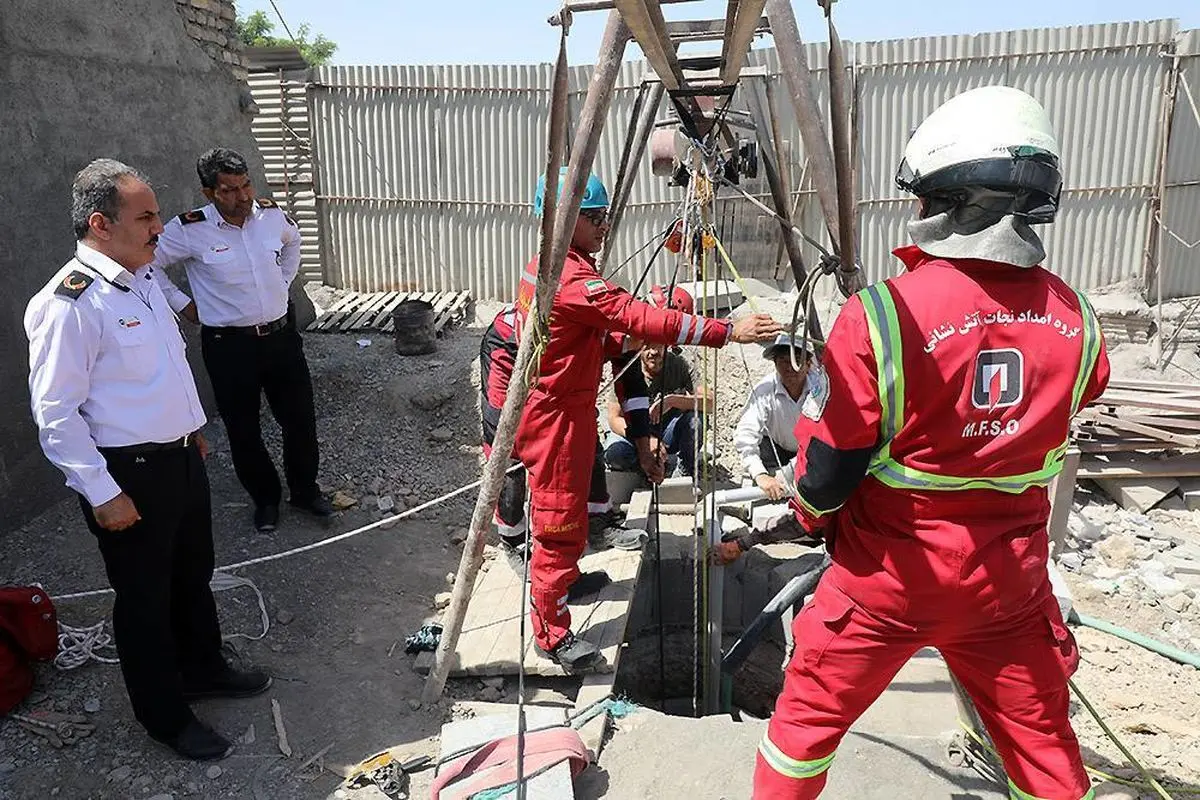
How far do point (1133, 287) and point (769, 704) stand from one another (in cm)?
772

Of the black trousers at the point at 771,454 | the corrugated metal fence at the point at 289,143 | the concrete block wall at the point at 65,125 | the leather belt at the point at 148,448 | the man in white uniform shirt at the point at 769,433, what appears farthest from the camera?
the corrugated metal fence at the point at 289,143

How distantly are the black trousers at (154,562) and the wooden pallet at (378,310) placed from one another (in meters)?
5.68

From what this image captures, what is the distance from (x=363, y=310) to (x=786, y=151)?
497 cm

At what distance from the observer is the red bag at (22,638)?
3164 mm

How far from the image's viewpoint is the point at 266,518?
4828 millimetres

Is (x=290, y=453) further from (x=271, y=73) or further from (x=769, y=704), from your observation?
(x=271, y=73)

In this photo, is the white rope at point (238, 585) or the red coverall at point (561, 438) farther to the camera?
the white rope at point (238, 585)

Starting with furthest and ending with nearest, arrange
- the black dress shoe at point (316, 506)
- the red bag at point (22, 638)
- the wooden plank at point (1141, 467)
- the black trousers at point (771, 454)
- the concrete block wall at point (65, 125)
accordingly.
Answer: the wooden plank at point (1141, 467) < the black dress shoe at point (316, 506) < the black trousers at point (771, 454) < the concrete block wall at point (65, 125) < the red bag at point (22, 638)

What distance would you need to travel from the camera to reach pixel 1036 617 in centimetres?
207

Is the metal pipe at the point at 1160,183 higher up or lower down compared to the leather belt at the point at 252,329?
higher up

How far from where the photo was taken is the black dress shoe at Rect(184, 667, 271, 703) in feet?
10.9

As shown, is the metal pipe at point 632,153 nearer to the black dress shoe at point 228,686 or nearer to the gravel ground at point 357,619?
the gravel ground at point 357,619

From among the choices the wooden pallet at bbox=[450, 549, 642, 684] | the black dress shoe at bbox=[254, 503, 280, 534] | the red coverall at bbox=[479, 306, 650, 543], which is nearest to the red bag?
the black dress shoe at bbox=[254, 503, 280, 534]

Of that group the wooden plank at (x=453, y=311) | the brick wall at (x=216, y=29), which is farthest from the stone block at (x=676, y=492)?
the brick wall at (x=216, y=29)
